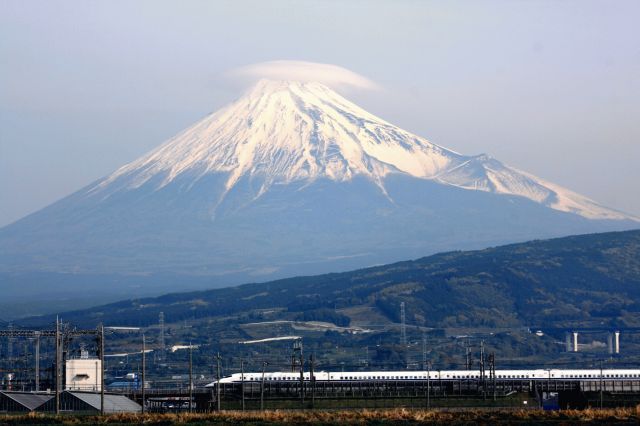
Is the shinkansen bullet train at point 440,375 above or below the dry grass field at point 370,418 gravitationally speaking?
above

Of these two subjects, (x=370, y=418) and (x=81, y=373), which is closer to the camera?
(x=370, y=418)

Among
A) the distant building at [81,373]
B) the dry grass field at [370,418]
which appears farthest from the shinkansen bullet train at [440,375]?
the dry grass field at [370,418]

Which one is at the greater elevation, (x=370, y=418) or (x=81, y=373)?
(x=81, y=373)

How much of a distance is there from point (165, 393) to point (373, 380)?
29.5 metres

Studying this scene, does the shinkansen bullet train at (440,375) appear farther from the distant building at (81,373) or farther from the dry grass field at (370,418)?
the dry grass field at (370,418)

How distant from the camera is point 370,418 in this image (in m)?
92.2

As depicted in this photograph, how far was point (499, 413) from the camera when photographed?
96375 mm

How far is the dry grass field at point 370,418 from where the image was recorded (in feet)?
287

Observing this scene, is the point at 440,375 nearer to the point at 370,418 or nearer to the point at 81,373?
the point at 81,373

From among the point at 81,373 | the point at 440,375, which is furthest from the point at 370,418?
the point at 440,375

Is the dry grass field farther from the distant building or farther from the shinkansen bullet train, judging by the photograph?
the shinkansen bullet train

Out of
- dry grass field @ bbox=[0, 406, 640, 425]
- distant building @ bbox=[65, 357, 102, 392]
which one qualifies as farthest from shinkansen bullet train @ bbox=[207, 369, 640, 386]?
dry grass field @ bbox=[0, 406, 640, 425]

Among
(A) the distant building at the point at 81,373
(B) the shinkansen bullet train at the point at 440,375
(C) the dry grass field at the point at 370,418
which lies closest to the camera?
(C) the dry grass field at the point at 370,418

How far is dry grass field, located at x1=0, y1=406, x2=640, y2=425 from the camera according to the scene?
87.4 meters
